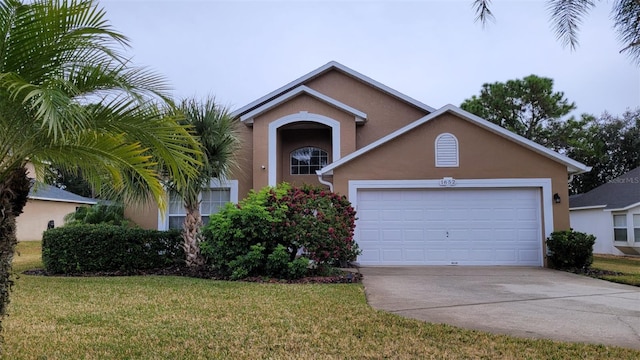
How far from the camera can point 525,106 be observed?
3094 cm

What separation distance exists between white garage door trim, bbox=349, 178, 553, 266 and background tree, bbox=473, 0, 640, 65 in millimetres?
7607

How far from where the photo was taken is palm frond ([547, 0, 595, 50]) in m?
5.72

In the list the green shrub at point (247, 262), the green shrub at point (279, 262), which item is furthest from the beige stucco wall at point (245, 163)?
the green shrub at point (279, 262)

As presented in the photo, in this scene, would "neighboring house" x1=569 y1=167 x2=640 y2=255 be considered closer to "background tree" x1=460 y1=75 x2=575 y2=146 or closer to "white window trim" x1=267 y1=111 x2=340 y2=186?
"background tree" x1=460 y1=75 x2=575 y2=146

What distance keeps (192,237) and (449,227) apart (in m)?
7.34

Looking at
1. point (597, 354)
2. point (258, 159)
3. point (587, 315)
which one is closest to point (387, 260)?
point (258, 159)

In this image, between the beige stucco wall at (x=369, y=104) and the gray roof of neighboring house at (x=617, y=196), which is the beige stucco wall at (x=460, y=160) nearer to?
the beige stucco wall at (x=369, y=104)

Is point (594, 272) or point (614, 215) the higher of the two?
point (614, 215)

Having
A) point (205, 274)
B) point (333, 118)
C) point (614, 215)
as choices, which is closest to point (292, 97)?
point (333, 118)

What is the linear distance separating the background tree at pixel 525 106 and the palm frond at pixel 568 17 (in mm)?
26278

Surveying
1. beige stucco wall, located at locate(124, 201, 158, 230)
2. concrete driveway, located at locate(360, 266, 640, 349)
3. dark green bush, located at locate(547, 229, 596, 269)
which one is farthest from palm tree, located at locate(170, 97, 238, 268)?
dark green bush, located at locate(547, 229, 596, 269)

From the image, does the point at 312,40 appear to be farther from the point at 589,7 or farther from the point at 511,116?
the point at 511,116

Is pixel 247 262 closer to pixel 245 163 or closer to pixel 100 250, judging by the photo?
pixel 100 250

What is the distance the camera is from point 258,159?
15.0 meters
